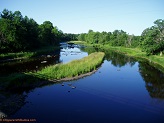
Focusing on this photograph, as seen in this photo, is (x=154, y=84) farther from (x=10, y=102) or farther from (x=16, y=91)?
(x=10, y=102)

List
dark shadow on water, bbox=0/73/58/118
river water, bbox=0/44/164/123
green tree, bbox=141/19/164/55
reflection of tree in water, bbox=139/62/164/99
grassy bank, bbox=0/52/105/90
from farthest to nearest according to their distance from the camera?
green tree, bbox=141/19/164/55
reflection of tree in water, bbox=139/62/164/99
grassy bank, bbox=0/52/105/90
dark shadow on water, bbox=0/73/58/118
river water, bbox=0/44/164/123

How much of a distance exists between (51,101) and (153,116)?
14.6 meters

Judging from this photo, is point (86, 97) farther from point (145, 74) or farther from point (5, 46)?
point (5, 46)

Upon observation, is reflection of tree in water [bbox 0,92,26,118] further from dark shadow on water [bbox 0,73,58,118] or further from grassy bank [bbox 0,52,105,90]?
grassy bank [bbox 0,52,105,90]

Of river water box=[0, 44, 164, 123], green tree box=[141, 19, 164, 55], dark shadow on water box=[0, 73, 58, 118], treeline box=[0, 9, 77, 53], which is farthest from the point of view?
green tree box=[141, 19, 164, 55]

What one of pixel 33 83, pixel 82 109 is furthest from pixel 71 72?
pixel 82 109

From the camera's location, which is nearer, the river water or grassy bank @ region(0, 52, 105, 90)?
the river water

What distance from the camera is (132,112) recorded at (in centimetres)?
2459

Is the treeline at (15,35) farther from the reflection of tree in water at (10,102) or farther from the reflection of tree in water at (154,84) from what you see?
the reflection of tree in water at (154,84)

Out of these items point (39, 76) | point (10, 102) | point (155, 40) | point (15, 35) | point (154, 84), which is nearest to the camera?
point (10, 102)

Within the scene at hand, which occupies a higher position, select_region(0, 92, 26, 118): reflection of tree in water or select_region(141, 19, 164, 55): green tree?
select_region(141, 19, 164, 55): green tree

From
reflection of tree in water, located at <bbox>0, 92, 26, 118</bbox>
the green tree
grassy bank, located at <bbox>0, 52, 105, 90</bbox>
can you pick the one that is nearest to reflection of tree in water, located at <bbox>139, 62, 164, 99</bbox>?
grassy bank, located at <bbox>0, 52, 105, 90</bbox>

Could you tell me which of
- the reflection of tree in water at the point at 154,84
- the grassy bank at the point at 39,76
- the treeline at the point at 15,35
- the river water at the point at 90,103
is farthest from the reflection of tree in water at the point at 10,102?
the treeline at the point at 15,35

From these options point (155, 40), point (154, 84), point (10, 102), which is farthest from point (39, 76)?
point (155, 40)
